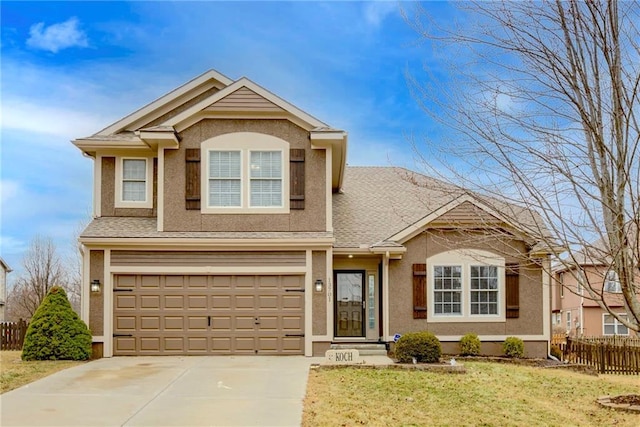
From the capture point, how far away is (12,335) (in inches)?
860

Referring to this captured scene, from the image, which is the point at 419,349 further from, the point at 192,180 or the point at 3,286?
the point at 3,286

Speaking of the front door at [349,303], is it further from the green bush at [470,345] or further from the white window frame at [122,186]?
the white window frame at [122,186]

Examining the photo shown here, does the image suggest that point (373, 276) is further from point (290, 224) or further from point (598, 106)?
point (598, 106)

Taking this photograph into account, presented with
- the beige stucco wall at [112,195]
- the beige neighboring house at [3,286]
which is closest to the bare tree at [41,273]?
the beige neighboring house at [3,286]

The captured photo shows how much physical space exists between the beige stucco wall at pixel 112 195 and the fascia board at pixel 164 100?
94 centimetres

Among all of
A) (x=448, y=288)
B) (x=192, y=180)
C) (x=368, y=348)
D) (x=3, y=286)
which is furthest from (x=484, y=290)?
(x=3, y=286)

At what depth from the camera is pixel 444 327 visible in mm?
18438

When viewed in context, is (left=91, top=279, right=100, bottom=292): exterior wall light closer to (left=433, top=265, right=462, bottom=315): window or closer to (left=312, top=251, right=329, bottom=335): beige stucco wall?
(left=312, top=251, right=329, bottom=335): beige stucco wall

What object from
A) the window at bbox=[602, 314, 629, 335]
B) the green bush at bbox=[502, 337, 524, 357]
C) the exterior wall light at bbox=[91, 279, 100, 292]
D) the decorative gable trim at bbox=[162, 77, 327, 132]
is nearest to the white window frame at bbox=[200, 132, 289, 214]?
the decorative gable trim at bbox=[162, 77, 327, 132]

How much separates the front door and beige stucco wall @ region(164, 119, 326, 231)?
2815mm

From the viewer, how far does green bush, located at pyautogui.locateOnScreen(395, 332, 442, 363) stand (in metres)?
15.9

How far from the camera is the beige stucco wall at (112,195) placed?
18375 mm

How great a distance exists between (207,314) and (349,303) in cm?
434

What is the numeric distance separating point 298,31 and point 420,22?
2.95m
